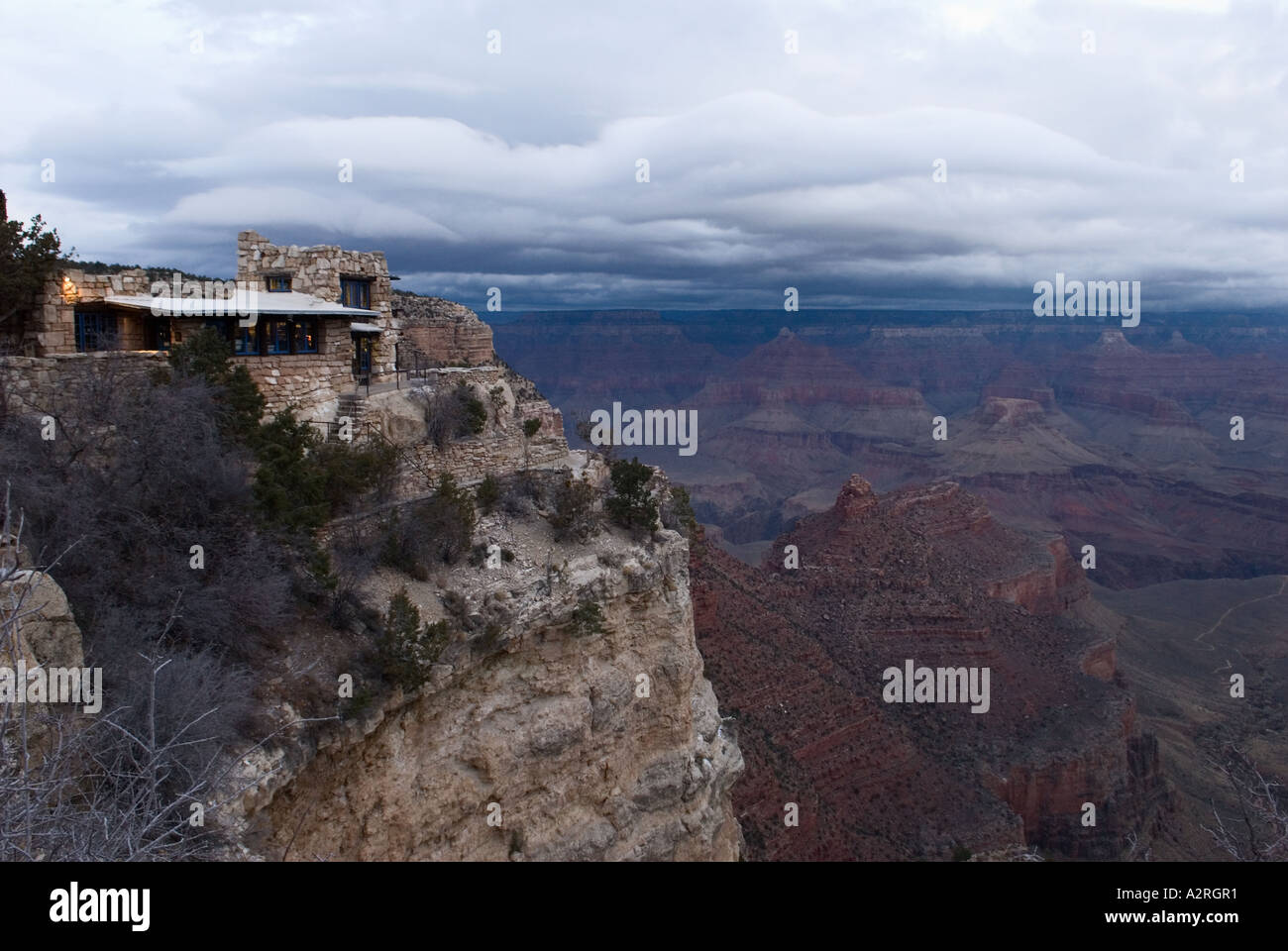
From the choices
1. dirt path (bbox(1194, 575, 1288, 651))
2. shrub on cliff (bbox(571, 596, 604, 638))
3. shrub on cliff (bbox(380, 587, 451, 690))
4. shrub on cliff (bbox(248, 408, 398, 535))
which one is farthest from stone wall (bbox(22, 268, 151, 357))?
dirt path (bbox(1194, 575, 1288, 651))

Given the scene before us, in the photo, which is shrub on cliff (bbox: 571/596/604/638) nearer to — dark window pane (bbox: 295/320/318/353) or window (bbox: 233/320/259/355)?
dark window pane (bbox: 295/320/318/353)

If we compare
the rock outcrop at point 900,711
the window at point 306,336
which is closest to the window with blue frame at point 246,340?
the window at point 306,336

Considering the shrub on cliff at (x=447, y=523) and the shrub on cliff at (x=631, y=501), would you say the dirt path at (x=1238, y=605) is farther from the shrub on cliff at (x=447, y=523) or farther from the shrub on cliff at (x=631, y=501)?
the shrub on cliff at (x=447, y=523)

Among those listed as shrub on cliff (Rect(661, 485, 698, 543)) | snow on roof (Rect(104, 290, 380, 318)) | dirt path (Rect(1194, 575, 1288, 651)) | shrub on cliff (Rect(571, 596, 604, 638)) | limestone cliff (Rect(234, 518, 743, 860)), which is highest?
snow on roof (Rect(104, 290, 380, 318))

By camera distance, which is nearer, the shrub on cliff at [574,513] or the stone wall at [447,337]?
the shrub on cliff at [574,513]

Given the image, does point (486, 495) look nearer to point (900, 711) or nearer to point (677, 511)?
point (677, 511)
